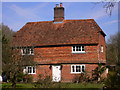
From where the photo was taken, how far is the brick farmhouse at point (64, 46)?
103ft

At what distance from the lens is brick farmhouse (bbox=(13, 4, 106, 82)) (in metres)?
31.5

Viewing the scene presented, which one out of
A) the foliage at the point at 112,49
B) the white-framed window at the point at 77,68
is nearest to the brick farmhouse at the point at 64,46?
the white-framed window at the point at 77,68

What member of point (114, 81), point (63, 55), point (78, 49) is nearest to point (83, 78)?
point (78, 49)

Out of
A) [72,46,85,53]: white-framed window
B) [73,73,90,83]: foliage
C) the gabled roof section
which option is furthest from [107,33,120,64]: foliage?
[73,73,90,83]: foliage

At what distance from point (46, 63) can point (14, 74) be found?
1453cm

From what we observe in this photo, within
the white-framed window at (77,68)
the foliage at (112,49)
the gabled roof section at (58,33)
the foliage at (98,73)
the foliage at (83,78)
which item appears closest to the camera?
the foliage at (98,73)

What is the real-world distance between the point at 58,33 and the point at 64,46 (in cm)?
274

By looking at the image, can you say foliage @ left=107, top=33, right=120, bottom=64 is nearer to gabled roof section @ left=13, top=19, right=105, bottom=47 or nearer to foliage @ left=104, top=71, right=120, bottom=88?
gabled roof section @ left=13, top=19, right=105, bottom=47

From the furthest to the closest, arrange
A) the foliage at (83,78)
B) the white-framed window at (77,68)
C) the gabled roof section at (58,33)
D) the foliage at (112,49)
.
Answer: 1. the foliage at (112,49)
2. the gabled roof section at (58,33)
3. the white-framed window at (77,68)
4. the foliage at (83,78)

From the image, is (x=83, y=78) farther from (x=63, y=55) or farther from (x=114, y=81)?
(x=114, y=81)

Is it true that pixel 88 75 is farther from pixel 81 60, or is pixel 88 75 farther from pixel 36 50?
pixel 36 50

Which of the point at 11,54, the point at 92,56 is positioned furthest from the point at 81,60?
the point at 11,54

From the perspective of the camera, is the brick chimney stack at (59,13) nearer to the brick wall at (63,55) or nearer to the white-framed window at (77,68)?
the brick wall at (63,55)

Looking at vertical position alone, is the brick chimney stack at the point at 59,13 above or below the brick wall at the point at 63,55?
above
